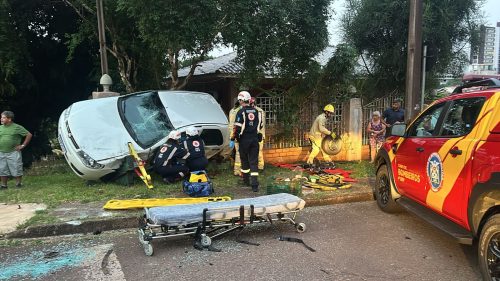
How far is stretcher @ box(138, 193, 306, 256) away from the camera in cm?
460

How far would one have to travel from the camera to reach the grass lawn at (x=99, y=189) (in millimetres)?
6871

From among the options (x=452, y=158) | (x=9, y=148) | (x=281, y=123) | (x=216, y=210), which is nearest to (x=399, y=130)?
(x=452, y=158)

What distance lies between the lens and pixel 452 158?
13.5 ft

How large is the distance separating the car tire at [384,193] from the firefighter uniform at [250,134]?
2114 millimetres

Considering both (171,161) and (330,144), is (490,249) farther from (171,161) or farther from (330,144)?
(330,144)

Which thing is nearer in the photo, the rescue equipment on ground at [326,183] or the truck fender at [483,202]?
the truck fender at [483,202]

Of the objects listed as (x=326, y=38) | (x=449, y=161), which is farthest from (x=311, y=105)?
(x=449, y=161)

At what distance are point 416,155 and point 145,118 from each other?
5.14 metres

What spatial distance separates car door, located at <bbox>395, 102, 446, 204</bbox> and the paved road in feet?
2.00

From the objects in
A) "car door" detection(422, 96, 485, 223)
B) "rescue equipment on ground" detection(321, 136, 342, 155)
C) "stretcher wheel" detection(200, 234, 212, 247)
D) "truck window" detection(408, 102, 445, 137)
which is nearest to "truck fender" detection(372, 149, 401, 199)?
"truck window" detection(408, 102, 445, 137)

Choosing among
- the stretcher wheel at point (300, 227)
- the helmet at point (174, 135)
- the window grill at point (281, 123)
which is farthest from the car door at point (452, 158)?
the window grill at point (281, 123)

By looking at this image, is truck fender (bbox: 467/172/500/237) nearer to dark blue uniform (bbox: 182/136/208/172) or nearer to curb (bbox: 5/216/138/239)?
curb (bbox: 5/216/138/239)

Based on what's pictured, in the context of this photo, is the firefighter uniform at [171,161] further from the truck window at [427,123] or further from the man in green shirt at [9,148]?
the truck window at [427,123]

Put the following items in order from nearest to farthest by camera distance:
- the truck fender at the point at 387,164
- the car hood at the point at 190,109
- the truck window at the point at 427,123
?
the truck window at the point at 427,123, the truck fender at the point at 387,164, the car hood at the point at 190,109
